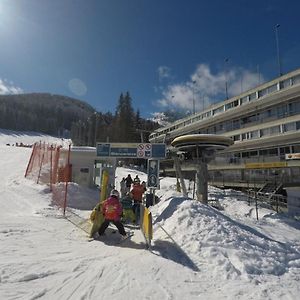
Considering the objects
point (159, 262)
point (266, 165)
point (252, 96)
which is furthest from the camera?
point (252, 96)

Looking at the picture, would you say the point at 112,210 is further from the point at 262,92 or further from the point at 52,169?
the point at 262,92

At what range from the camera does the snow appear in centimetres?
562

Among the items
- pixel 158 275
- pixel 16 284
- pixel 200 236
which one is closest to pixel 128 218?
pixel 200 236

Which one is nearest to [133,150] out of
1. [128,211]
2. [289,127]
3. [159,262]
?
[128,211]

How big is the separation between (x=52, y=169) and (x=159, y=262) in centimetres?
1392

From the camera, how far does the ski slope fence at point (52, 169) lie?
1733 centimetres

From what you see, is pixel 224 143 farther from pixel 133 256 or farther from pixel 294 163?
pixel 294 163

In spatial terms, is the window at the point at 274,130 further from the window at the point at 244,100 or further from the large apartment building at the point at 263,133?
the window at the point at 244,100

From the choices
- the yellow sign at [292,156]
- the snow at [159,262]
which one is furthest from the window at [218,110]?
the snow at [159,262]

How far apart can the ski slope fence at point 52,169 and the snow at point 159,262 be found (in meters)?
5.92

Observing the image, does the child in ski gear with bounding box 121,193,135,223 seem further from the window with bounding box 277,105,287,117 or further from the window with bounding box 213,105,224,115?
the window with bounding box 213,105,224,115

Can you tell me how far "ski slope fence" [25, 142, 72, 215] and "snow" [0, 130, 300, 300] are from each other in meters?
5.92

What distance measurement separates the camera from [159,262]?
23.6 ft

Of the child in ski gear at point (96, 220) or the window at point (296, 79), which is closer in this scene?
the child in ski gear at point (96, 220)
